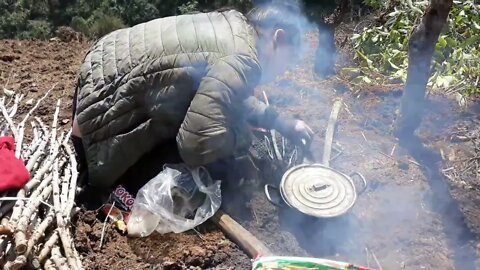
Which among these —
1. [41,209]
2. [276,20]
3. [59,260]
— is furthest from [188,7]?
[59,260]

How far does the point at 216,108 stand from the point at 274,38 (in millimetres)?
593

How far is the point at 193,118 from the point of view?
3.19 metres

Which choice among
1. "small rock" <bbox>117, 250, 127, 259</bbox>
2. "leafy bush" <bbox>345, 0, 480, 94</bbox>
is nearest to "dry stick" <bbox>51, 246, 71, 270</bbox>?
"small rock" <bbox>117, 250, 127, 259</bbox>

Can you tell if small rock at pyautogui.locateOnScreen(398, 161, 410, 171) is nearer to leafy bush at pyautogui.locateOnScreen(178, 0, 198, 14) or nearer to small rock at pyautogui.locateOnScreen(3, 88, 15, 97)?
small rock at pyautogui.locateOnScreen(3, 88, 15, 97)

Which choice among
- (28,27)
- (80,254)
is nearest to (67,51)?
(80,254)

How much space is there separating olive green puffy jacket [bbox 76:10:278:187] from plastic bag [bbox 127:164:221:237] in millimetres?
167

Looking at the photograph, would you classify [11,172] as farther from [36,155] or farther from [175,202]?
[175,202]

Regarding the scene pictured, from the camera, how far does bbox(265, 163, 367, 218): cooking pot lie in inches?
129

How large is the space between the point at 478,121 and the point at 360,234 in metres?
1.66

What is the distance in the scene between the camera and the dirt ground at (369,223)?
10.6 ft

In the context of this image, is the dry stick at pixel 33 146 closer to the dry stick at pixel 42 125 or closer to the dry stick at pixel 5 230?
the dry stick at pixel 42 125

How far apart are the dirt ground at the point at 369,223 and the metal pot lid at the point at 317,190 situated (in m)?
0.11

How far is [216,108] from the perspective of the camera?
3.18 metres

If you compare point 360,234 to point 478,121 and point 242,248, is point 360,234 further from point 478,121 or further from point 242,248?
point 478,121
